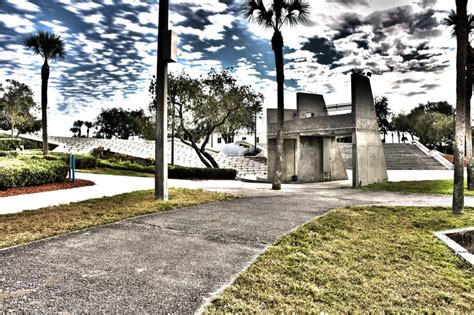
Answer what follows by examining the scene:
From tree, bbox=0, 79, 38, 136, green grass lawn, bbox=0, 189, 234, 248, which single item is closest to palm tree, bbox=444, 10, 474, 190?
green grass lawn, bbox=0, 189, 234, 248

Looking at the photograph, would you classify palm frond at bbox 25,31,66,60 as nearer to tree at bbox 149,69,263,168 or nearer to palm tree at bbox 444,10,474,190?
tree at bbox 149,69,263,168

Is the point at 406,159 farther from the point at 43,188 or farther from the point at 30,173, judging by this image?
the point at 30,173

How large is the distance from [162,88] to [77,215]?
3923mm

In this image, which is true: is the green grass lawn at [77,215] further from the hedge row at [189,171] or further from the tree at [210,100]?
the tree at [210,100]

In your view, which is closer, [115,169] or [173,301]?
[173,301]

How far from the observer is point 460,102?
8242 mm

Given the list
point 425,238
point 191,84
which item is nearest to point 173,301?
point 425,238

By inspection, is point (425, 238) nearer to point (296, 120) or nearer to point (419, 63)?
point (296, 120)

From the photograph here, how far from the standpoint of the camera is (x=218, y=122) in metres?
22.5

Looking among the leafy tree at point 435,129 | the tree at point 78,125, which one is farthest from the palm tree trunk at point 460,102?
the tree at point 78,125

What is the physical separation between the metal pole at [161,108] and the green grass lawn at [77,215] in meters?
0.46

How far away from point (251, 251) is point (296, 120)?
14592 mm

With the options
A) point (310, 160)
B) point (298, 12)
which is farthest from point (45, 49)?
point (310, 160)

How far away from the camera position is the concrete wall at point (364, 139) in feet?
48.7
